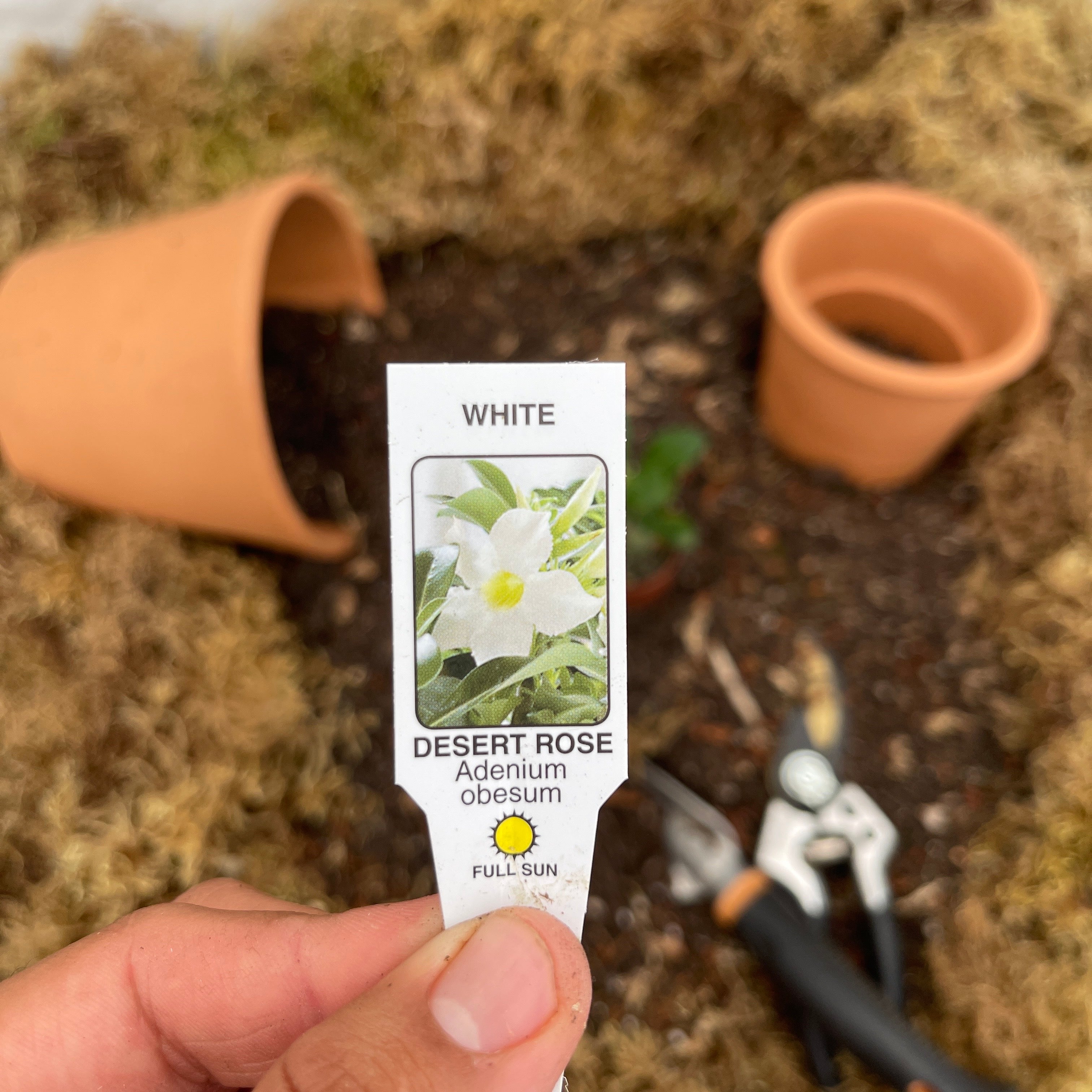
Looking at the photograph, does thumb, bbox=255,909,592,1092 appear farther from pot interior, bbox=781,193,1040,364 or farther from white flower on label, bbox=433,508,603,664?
pot interior, bbox=781,193,1040,364

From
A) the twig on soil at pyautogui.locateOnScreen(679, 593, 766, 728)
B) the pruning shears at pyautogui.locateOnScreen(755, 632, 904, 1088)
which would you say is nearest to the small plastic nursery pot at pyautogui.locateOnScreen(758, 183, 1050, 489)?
the twig on soil at pyautogui.locateOnScreen(679, 593, 766, 728)

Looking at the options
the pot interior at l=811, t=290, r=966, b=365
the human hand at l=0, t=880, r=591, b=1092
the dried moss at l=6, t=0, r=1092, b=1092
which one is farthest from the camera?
the pot interior at l=811, t=290, r=966, b=365

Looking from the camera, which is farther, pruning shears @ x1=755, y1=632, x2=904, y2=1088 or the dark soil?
the dark soil

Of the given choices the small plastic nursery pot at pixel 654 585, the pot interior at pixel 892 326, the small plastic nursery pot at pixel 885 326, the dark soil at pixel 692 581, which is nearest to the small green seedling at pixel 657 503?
the small plastic nursery pot at pixel 654 585

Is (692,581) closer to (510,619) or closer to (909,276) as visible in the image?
(909,276)

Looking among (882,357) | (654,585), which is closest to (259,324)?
(654,585)

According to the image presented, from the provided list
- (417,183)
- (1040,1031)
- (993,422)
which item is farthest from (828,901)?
(417,183)

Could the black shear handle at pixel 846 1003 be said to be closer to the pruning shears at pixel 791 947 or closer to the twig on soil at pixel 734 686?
the pruning shears at pixel 791 947
